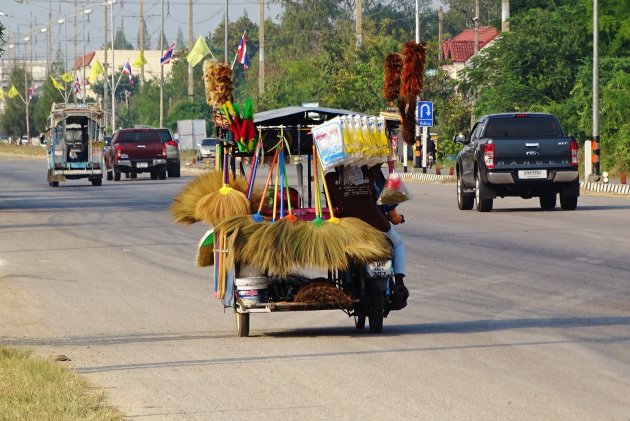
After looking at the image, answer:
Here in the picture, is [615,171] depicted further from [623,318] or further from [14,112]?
[14,112]

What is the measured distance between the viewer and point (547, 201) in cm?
3000

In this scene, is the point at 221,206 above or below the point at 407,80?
below

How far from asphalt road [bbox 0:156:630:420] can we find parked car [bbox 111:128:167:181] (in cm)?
3016

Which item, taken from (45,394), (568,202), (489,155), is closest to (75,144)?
(489,155)

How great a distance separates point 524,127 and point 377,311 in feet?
59.4

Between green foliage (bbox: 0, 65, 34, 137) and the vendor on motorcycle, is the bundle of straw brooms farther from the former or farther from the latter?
green foliage (bbox: 0, 65, 34, 137)

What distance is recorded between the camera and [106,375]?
10.1m

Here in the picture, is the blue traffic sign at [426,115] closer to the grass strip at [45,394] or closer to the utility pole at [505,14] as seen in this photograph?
the utility pole at [505,14]

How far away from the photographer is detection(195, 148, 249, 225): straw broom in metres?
11.8

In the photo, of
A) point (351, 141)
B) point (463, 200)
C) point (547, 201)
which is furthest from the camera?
point (463, 200)

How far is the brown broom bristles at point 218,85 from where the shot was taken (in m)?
11.9

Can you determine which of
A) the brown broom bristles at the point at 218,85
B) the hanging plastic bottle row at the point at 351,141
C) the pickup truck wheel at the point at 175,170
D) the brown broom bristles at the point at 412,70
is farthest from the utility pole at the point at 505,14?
the hanging plastic bottle row at the point at 351,141

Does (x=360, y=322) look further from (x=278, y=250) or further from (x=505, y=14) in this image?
(x=505, y=14)

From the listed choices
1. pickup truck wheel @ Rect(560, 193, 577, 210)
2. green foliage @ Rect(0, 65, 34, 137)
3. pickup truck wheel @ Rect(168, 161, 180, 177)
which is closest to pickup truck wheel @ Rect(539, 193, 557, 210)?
pickup truck wheel @ Rect(560, 193, 577, 210)
